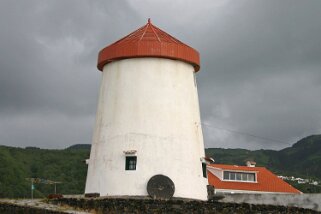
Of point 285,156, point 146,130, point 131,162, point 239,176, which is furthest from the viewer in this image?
point 285,156

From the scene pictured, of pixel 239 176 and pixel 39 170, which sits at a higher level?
pixel 39 170

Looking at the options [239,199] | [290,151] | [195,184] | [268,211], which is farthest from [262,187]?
[290,151]

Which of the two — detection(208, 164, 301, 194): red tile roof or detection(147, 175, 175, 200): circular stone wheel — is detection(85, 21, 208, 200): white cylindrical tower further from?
detection(208, 164, 301, 194): red tile roof

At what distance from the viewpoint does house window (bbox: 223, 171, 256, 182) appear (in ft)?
168

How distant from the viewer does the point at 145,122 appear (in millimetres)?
23281

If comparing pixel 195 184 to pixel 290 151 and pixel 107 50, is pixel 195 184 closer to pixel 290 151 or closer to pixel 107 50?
pixel 107 50

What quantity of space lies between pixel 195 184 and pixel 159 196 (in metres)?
2.06

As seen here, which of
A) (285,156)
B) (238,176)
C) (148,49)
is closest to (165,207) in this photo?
(148,49)

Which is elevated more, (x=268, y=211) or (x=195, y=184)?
(x=195, y=184)

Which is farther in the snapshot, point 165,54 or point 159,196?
point 165,54

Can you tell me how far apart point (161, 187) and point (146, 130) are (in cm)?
239

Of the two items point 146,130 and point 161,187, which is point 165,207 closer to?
point 161,187

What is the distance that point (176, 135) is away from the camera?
2353 centimetres

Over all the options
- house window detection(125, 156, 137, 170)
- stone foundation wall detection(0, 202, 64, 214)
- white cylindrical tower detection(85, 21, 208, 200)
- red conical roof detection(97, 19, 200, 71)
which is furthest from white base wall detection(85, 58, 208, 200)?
stone foundation wall detection(0, 202, 64, 214)
